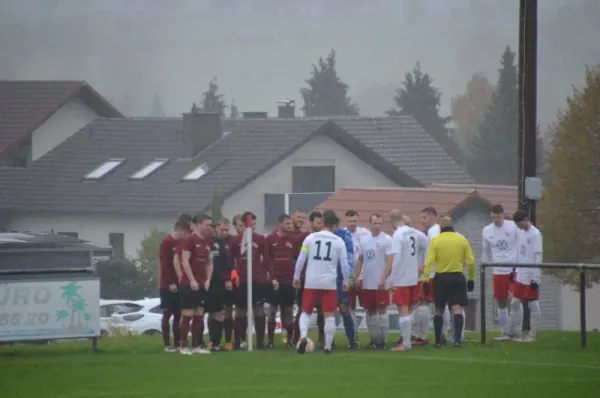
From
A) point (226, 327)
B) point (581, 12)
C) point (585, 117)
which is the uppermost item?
point (581, 12)

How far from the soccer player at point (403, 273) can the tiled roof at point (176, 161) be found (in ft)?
125

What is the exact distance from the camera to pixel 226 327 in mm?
20188

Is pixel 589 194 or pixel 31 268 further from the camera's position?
pixel 589 194

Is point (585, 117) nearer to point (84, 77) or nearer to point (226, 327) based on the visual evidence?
point (226, 327)

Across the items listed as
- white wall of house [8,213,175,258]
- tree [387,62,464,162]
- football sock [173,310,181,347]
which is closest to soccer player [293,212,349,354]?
football sock [173,310,181,347]

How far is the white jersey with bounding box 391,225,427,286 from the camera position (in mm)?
19297

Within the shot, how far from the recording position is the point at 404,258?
63.6 ft

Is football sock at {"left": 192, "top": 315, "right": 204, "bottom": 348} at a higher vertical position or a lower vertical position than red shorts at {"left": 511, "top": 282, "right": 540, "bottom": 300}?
lower

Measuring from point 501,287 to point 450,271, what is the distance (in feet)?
4.95

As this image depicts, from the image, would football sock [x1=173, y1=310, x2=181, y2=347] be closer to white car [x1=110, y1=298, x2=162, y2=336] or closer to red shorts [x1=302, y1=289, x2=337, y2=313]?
red shorts [x1=302, y1=289, x2=337, y2=313]

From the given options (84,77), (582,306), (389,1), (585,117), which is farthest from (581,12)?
(582,306)

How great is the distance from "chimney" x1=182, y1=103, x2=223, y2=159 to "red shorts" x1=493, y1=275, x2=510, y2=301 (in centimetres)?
4354

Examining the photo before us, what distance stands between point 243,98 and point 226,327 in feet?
275

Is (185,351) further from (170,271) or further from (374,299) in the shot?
(374,299)
